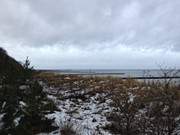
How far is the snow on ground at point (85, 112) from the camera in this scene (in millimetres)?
9961

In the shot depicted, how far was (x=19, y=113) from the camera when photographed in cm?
943

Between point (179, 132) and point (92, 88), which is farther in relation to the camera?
point (92, 88)

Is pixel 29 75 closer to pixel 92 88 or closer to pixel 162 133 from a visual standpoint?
pixel 162 133

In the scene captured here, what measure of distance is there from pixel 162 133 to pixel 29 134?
319cm

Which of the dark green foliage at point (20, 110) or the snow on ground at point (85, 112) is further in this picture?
the snow on ground at point (85, 112)

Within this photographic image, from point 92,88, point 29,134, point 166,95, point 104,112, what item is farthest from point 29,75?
point 92,88

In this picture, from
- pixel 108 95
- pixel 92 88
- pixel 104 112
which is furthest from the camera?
pixel 92 88

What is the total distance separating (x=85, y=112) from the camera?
12.7 metres

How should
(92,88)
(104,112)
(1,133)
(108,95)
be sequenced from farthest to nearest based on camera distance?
(92,88) → (108,95) → (104,112) → (1,133)

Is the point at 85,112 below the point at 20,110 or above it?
below

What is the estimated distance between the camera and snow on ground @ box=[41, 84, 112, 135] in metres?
9.96

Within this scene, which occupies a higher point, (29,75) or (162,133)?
(29,75)

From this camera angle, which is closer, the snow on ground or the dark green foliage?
the dark green foliage

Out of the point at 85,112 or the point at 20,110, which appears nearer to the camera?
the point at 20,110
